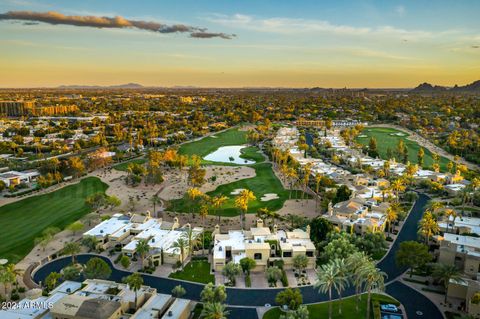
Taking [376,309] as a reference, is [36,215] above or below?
below

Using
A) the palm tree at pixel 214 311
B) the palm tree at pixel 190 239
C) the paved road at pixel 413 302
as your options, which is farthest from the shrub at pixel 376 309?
the palm tree at pixel 190 239

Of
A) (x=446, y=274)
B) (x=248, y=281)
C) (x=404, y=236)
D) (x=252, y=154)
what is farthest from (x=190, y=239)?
(x=252, y=154)

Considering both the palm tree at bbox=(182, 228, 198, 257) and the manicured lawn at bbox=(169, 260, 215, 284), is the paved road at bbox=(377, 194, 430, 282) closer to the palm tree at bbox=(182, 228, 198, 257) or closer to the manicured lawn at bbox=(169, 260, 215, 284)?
the manicured lawn at bbox=(169, 260, 215, 284)

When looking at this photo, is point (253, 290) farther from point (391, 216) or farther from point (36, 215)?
point (36, 215)

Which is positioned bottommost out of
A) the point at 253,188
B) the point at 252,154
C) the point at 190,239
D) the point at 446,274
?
the point at 253,188

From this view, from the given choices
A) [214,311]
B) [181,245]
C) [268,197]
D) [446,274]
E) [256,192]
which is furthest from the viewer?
[256,192]

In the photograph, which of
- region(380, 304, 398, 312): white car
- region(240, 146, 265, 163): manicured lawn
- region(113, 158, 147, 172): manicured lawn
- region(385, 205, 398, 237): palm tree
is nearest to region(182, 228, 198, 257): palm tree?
region(380, 304, 398, 312): white car
